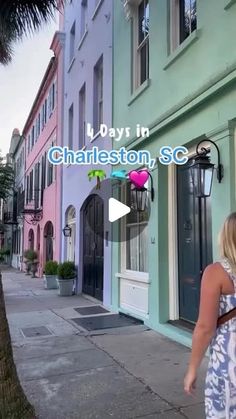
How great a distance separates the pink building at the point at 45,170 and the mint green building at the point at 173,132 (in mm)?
6892

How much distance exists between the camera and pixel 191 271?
259 inches

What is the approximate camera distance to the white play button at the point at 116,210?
902 cm

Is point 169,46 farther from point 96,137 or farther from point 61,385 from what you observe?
point 61,385

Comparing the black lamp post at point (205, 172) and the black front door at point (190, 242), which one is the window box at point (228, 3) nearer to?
the black lamp post at point (205, 172)

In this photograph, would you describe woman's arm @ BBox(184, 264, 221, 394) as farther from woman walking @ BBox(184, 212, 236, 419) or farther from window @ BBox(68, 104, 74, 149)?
window @ BBox(68, 104, 74, 149)

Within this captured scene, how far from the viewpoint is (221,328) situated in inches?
92.5

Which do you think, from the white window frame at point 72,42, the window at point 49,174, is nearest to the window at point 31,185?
the window at point 49,174

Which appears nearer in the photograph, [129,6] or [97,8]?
[129,6]

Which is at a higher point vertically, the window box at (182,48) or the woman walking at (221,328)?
the window box at (182,48)

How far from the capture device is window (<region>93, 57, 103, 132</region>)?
11089mm

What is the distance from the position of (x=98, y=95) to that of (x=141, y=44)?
10.0 ft

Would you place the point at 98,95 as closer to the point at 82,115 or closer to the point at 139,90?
the point at 82,115

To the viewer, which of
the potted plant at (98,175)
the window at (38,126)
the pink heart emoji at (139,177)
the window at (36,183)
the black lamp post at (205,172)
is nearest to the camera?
the black lamp post at (205,172)

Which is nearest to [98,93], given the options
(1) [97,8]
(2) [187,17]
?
(1) [97,8]
